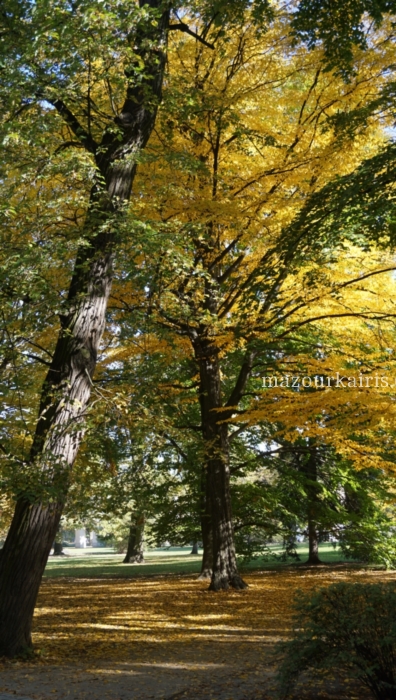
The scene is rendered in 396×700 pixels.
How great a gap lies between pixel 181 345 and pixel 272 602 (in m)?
5.20

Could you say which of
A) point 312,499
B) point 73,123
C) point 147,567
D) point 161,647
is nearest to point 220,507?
point 161,647

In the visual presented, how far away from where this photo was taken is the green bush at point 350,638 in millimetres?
4379

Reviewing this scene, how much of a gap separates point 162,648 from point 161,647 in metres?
0.08

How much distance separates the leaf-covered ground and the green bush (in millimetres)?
289

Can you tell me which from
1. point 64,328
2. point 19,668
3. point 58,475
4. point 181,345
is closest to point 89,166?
point 64,328

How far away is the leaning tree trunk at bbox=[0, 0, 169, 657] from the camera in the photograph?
7031 millimetres

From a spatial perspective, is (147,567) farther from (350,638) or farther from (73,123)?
(350,638)

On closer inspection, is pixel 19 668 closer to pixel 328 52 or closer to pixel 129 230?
pixel 129 230

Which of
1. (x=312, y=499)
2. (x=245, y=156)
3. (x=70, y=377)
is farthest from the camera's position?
(x=312, y=499)

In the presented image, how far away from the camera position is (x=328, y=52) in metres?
6.94

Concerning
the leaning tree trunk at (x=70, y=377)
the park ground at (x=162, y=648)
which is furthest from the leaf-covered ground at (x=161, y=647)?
the leaning tree trunk at (x=70, y=377)

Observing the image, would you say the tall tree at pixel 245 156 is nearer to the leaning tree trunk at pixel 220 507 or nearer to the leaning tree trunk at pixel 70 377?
the leaning tree trunk at pixel 70 377

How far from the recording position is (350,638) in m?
4.42

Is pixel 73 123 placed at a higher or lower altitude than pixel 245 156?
lower
